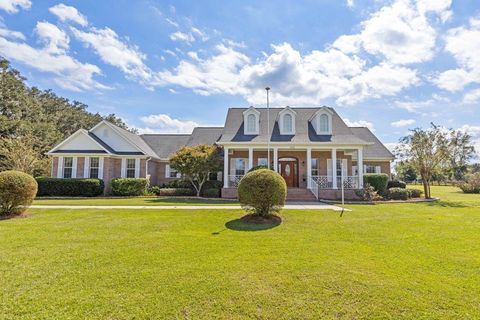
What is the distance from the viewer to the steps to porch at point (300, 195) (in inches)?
748

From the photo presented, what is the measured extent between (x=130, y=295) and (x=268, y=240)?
4336 mm

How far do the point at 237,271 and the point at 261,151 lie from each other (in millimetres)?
18001

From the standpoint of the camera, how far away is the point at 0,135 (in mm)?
30219

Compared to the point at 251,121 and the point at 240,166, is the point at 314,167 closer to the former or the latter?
the point at 240,166

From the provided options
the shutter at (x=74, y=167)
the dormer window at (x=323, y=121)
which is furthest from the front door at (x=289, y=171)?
the shutter at (x=74, y=167)

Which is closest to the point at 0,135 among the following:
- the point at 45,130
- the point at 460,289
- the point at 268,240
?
the point at 45,130

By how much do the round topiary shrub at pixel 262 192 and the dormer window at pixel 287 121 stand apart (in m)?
12.7

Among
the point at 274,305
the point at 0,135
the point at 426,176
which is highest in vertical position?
the point at 0,135

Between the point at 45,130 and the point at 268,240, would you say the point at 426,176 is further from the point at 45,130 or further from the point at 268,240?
the point at 45,130

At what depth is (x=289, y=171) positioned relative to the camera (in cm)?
2280

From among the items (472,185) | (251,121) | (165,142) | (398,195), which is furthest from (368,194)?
(472,185)

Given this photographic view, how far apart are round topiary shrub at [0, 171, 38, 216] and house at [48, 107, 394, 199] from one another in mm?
10869

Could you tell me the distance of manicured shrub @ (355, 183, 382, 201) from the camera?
17.6 m

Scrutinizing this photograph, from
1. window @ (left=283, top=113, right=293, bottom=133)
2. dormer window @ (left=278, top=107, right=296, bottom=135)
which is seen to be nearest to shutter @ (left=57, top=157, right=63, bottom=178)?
dormer window @ (left=278, top=107, right=296, bottom=135)
